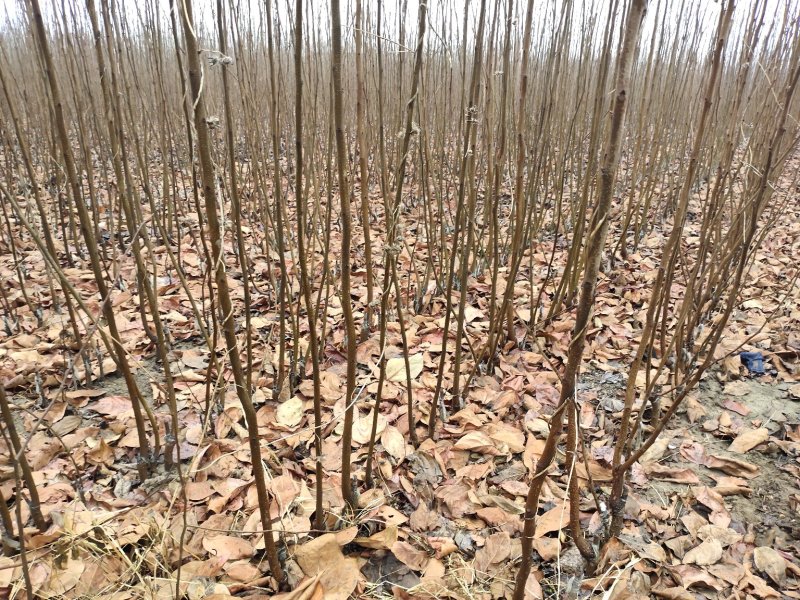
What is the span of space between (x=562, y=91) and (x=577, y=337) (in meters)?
2.20

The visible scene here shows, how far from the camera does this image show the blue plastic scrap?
151 centimetres

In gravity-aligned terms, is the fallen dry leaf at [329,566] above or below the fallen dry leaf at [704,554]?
above

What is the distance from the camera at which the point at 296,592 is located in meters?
0.85

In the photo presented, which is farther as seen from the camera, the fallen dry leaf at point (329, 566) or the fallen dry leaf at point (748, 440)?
the fallen dry leaf at point (748, 440)

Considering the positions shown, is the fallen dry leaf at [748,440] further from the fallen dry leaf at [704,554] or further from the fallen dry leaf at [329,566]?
the fallen dry leaf at [329,566]

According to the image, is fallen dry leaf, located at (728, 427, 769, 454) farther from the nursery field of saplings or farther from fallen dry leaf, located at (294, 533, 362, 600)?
fallen dry leaf, located at (294, 533, 362, 600)

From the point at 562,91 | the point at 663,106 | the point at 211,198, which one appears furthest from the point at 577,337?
the point at 663,106

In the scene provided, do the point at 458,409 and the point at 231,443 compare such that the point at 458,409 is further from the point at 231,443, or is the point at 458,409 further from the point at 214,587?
the point at 214,587

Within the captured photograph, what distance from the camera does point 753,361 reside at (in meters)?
1.54

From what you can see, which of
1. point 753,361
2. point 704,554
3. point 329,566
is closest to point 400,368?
point 329,566

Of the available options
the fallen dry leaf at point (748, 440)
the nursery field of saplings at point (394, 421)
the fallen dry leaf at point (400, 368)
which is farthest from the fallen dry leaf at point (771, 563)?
the fallen dry leaf at point (400, 368)

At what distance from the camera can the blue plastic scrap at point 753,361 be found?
1.51 meters

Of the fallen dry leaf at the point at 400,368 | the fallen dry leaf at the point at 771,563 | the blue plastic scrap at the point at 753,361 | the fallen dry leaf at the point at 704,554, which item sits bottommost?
the fallen dry leaf at the point at 704,554

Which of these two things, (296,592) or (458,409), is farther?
(458,409)
